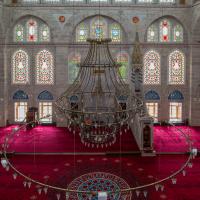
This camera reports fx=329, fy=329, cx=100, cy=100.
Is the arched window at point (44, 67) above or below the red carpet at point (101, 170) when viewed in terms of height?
above

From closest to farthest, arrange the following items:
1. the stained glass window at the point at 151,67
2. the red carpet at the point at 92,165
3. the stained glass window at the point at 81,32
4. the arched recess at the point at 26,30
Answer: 1. the red carpet at the point at 92,165
2. the arched recess at the point at 26,30
3. the stained glass window at the point at 81,32
4. the stained glass window at the point at 151,67

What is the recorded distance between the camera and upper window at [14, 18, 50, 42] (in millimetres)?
17125

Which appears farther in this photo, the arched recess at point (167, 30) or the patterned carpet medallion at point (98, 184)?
the arched recess at point (167, 30)

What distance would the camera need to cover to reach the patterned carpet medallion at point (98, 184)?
856 cm

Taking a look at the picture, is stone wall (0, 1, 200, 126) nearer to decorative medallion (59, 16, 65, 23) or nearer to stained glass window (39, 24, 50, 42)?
decorative medallion (59, 16, 65, 23)

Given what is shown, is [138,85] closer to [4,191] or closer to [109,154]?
[109,154]

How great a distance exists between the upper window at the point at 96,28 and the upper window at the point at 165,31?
5.53 ft

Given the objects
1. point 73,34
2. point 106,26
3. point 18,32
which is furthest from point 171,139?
point 18,32

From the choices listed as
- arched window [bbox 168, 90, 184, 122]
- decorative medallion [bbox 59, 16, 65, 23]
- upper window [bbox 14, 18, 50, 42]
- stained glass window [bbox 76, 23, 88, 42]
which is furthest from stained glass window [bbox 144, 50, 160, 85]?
upper window [bbox 14, 18, 50, 42]

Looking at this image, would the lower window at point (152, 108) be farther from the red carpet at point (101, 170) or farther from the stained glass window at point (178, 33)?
the red carpet at point (101, 170)

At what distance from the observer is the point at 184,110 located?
17578 millimetres

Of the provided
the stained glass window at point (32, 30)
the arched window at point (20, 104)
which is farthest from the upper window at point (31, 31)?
the arched window at point (20, 104)

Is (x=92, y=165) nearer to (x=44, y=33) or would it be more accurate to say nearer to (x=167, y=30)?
(x=44, y=33)

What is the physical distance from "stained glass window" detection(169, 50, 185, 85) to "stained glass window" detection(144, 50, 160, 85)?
692 mm
